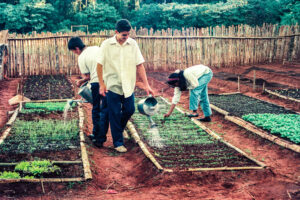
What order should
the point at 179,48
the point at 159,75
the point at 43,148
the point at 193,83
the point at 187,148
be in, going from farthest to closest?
the point at 179,48 → the point at 159,75 → the point at 193,83 → the point at 187,148 → the point at 43,148

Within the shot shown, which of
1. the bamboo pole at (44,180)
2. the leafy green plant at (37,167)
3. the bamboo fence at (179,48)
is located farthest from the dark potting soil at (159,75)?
the bamboo pole at (44,180)

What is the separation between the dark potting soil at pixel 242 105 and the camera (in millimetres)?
7195

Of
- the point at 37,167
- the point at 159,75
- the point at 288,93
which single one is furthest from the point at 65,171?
the point at 159,75

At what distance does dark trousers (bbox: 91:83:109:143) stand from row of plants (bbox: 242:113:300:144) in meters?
2.77

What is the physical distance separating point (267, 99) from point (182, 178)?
5499 mm

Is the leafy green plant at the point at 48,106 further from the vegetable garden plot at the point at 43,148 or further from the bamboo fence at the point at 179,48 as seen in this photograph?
the bamboo fence at the point at 179,48

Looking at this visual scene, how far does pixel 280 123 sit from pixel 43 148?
3.99m

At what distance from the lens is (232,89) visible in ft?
33.6

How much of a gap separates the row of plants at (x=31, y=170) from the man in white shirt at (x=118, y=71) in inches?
46.9

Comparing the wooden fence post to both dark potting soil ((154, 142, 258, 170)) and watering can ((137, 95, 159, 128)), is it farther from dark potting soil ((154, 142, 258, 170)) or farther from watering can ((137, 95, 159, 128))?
dark potting soil ((154, 142, 258, 170))

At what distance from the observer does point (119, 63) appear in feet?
15.6

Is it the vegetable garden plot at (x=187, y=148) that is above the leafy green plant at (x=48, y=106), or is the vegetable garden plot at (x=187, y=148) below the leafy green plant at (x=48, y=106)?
below

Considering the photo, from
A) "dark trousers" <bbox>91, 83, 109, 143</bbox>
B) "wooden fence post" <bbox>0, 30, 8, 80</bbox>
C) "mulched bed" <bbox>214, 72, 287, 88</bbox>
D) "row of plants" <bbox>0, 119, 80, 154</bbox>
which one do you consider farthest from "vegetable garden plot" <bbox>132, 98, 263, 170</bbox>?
Answer: "wooden fence post" <bbox>0, 30, 8, 80</bbox>

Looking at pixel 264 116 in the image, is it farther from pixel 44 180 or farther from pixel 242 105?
pixel 44 180
